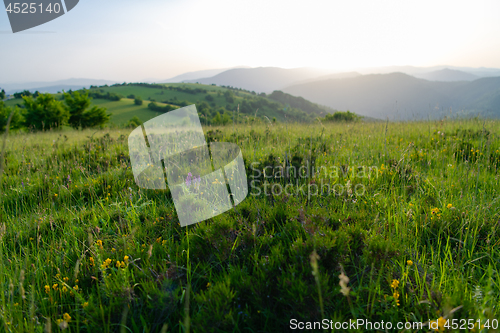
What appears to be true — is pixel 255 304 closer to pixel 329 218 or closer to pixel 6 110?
pixel 329 218

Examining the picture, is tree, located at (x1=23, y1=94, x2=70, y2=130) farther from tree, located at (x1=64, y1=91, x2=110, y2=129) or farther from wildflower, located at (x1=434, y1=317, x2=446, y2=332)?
wildflower, located at (x1=434, y1=317, x2=446, y2=332)

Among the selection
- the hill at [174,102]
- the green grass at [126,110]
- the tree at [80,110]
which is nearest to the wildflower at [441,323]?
the tree at [80,110]

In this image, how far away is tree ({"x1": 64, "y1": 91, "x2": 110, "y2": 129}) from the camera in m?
31.0

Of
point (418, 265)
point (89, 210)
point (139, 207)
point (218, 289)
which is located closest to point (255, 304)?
point (218, 289)

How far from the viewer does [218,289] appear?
1.33 meters

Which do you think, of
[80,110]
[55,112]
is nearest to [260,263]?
[55,112]

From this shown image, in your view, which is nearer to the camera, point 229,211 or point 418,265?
point 418,265

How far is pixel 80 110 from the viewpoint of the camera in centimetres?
3198

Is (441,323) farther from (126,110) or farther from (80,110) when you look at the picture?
(126,110)

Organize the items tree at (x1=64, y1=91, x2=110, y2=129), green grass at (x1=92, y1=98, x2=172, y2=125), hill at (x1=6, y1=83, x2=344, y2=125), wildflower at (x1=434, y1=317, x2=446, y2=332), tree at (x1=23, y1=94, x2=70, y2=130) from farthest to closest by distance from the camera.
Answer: hill at (x1=6, y1=83, x2=344, y2=125) → green grass at (x1=92, y1=98, x2=172, y2=125) → tree at (x1=64, y1=91, x2=110, y2=129) → tree at (x1=23, y1=94, x2=70, y2=130) → wildflower at (x1=434, y1=317, x2=446, y2=332)

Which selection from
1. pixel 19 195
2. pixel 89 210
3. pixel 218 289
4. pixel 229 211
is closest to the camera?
pixel 218 289

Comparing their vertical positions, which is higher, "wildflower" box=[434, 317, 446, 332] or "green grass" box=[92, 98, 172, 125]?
"green grass" box=[92, 98, 172, 125]

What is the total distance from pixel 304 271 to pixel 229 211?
3.40ft

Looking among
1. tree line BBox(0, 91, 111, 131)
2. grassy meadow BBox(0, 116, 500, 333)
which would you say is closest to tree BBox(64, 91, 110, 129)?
tree line BBox(0, 91, 111, 131)
